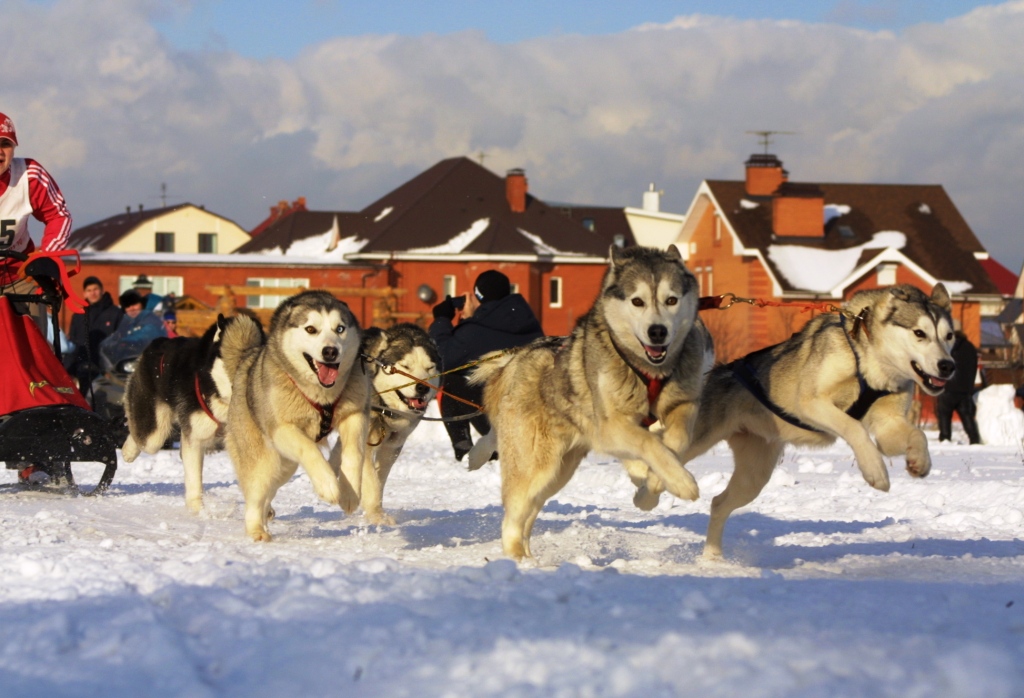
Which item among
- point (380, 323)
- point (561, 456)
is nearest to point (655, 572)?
point (561, 456)

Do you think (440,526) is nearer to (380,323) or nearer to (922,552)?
(922,552)

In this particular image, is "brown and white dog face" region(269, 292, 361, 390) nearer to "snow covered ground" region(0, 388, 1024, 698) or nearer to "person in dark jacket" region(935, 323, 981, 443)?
"snow covered ground" region(0, 388, 1024, 698)

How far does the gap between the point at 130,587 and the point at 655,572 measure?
2.04m

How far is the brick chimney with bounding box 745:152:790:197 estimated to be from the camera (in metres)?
35.2

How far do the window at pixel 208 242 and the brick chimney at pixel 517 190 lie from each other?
17.9m

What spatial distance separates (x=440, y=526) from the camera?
23.3 ft

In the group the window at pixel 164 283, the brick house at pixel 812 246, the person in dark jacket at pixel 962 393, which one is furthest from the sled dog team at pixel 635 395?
the window at pixel 164 283

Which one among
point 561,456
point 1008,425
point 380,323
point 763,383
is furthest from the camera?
point 380,323

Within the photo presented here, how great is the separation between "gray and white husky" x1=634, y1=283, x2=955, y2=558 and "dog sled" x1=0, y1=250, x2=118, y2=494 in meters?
3.46

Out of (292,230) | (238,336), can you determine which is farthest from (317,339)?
(292,230)

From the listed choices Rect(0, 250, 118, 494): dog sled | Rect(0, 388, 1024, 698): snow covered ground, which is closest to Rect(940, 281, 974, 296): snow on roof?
Rect(0, 388, 1024, 698): snow covered ground

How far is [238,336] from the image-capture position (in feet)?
24.5

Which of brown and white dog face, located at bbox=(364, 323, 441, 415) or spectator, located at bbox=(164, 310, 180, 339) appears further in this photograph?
spectator, located at bbox=(164, 310, 180, 339)

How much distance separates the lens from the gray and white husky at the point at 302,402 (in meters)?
5.78
